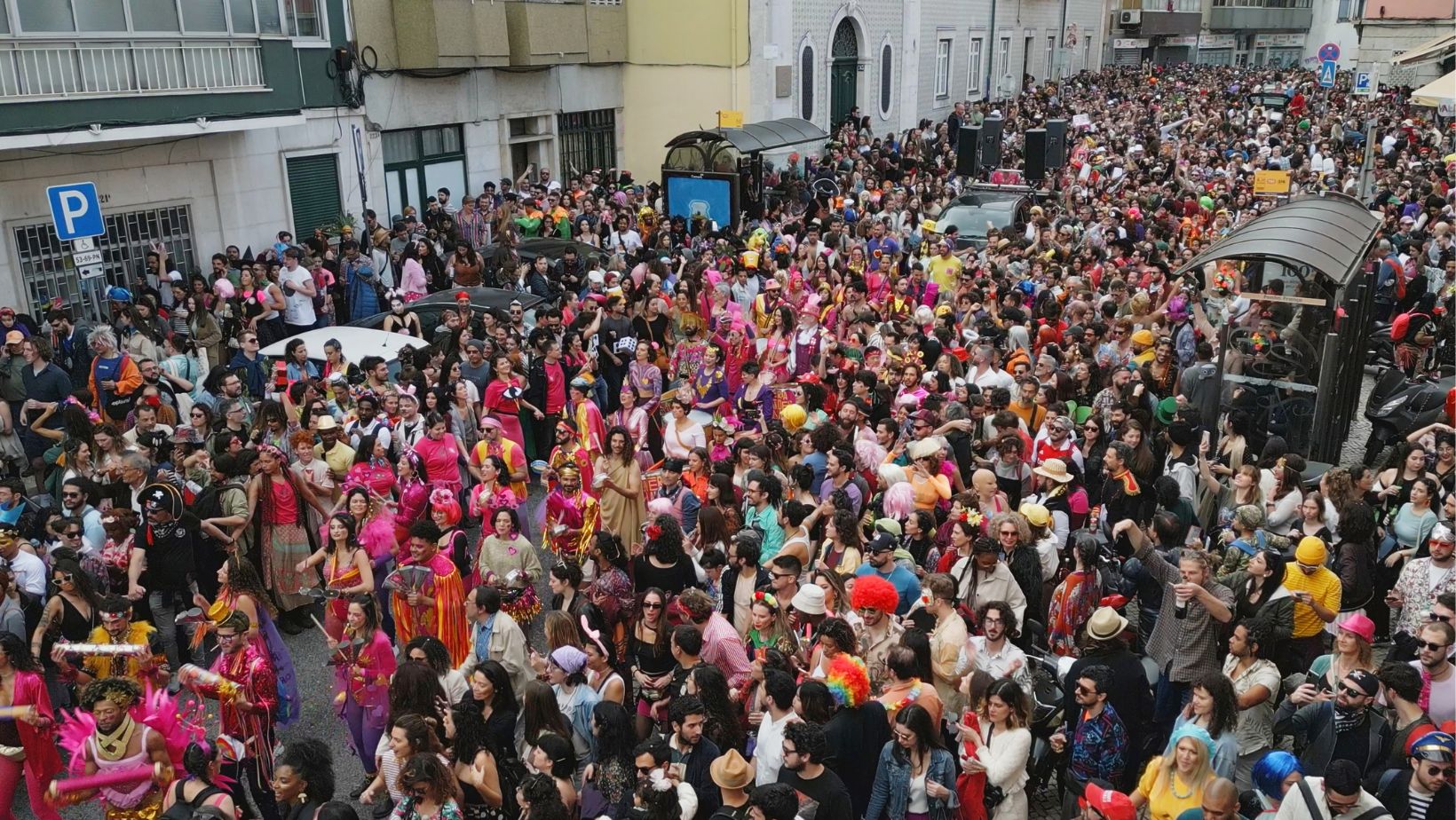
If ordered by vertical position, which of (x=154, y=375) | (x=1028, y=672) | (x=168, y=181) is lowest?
(x=1028, y=672)

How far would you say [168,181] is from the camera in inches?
633

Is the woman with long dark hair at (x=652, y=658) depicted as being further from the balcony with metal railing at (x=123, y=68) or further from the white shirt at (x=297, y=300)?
the balcony with metal railing at (x=123, y=68)

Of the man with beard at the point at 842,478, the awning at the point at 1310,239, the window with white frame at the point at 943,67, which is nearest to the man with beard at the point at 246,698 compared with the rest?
the man with beard at the point at 842,478

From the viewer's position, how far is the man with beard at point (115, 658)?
6.43 metres

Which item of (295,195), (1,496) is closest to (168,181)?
(295,195)

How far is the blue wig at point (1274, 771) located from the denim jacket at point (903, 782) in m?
1.29

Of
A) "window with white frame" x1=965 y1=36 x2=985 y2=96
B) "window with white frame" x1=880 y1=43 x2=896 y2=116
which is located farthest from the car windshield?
"window with white frame" x1=965 y1=36 x2=985 y2=96

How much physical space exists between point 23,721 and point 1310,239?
35.2ft

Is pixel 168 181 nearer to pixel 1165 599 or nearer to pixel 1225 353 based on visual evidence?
pixel 1225 353

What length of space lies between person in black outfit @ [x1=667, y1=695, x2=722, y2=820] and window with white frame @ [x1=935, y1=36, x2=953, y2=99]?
1366 inches

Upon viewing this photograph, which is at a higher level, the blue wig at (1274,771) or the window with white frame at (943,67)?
the window with white frame at (943,67)

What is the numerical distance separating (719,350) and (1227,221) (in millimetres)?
11767

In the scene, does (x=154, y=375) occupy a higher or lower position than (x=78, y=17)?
lower

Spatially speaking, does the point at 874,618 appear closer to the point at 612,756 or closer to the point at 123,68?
the point at 612,756
